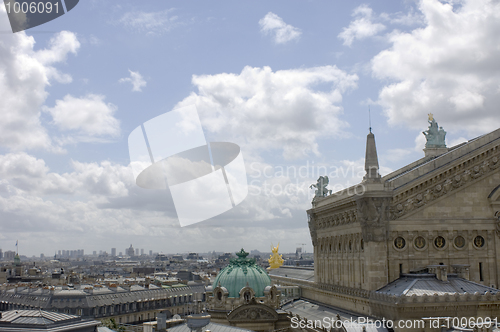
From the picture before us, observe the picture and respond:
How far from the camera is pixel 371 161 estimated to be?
48219mm

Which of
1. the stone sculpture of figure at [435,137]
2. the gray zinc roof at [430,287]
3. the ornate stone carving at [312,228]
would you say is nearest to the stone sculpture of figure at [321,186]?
the ornate stone carving at [312,228]

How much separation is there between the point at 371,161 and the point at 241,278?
18954 mm

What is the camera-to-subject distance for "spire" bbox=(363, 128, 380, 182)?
155 ft

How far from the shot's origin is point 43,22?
27.3 meters

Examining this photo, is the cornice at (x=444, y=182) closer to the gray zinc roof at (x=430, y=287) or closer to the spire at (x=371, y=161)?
the spire at (x=371, y=161)

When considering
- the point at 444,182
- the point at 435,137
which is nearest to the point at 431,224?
the point at 444,182

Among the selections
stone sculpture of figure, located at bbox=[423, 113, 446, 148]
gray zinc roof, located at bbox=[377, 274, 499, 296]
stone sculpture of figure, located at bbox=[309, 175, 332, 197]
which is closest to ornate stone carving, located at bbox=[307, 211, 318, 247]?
stone sculpture of figure, located at bbox=[309, 175, 332, 197]

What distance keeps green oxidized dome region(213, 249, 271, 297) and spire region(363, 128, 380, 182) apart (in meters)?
16.6

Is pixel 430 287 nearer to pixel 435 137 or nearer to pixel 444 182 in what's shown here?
pixel 444 182

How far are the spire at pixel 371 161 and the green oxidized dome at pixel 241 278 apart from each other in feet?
54.6

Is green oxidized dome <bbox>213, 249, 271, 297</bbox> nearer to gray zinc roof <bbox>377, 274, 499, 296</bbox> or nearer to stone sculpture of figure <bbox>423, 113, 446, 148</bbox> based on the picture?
gray zinc roof <bbox>377, 274, 499, 296</bbox>

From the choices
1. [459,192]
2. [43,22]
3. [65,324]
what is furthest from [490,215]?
[43,22]

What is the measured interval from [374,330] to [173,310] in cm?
10433

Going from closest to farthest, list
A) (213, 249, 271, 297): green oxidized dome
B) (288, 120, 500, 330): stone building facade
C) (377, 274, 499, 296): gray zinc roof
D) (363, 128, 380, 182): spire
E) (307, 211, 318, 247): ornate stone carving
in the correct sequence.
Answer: (377, 274, 499, 296): gray zinc roof → (288, 120, 500, 330): stone building facade → (363, 128, 380, 182): spire → (213, 249, 271, 297): green oxidized dome → (307, 211, 318, 247): ornate stone carving
